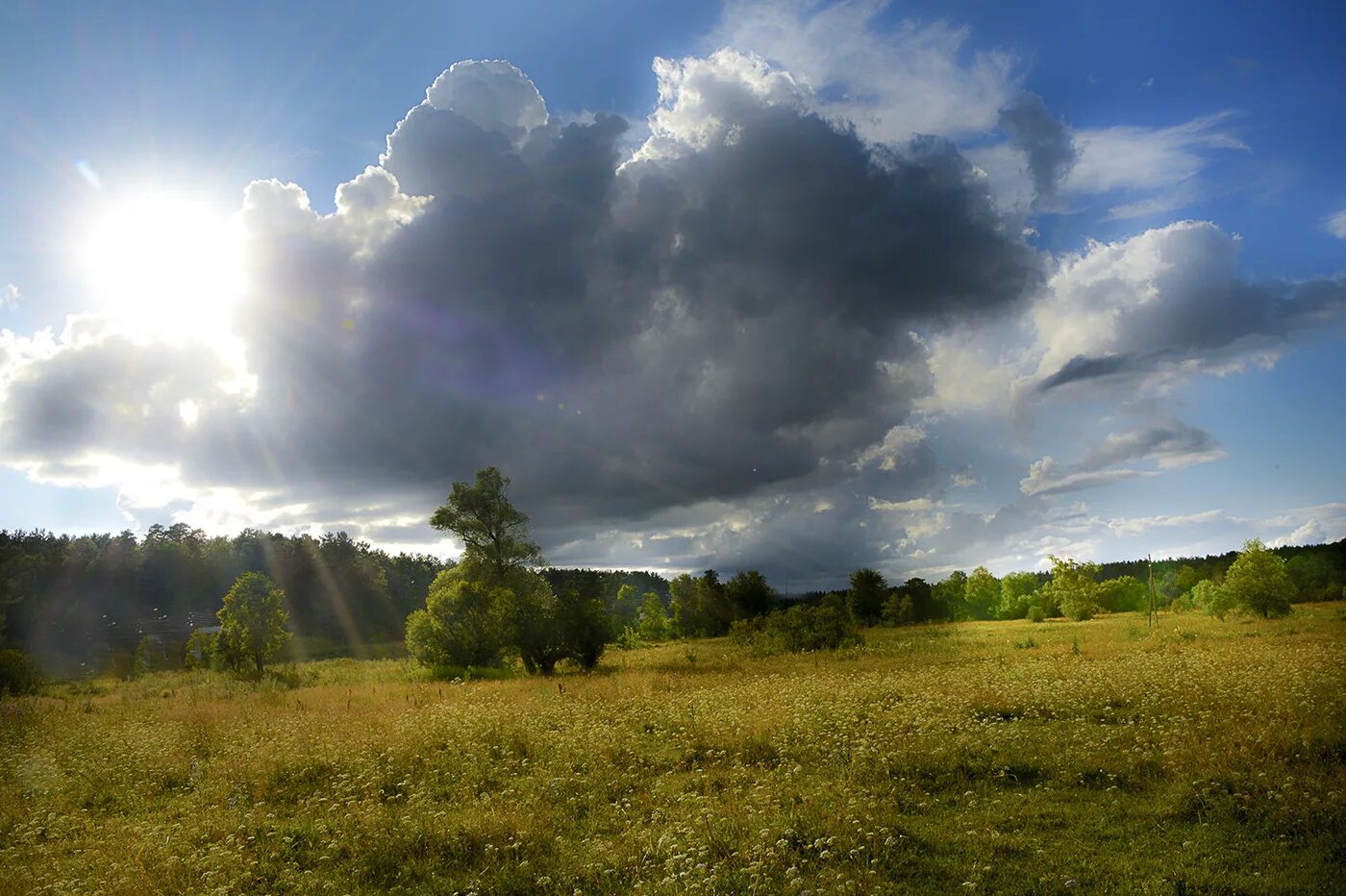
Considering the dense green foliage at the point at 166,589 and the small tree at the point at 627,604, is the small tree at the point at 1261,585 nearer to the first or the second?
the small tree at the point at 627,604

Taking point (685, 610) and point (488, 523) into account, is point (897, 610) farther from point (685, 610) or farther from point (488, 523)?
point (488, 523)

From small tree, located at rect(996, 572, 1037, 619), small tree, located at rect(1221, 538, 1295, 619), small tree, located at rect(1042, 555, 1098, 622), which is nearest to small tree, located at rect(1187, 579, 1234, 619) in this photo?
small tree, located at rect(1221, 538, 1295, 619)

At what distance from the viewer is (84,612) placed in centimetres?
7581

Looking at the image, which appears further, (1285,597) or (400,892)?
(1285,597)

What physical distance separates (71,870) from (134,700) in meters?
23.2

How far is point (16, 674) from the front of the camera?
111ft

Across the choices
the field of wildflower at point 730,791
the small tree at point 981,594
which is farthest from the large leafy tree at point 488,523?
the small tree at point 981,594

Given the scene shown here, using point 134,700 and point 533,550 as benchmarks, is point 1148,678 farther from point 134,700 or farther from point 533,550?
point 134,700

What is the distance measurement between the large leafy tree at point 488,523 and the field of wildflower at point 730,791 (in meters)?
19.4

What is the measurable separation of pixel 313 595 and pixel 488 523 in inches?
2898

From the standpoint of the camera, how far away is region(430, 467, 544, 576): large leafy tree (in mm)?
39594

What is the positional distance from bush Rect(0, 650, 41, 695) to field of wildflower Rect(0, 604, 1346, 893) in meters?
19.0

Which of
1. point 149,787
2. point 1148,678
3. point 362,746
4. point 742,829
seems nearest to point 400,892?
point 742,829

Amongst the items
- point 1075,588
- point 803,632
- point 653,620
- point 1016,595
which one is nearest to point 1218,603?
point 1075,588
